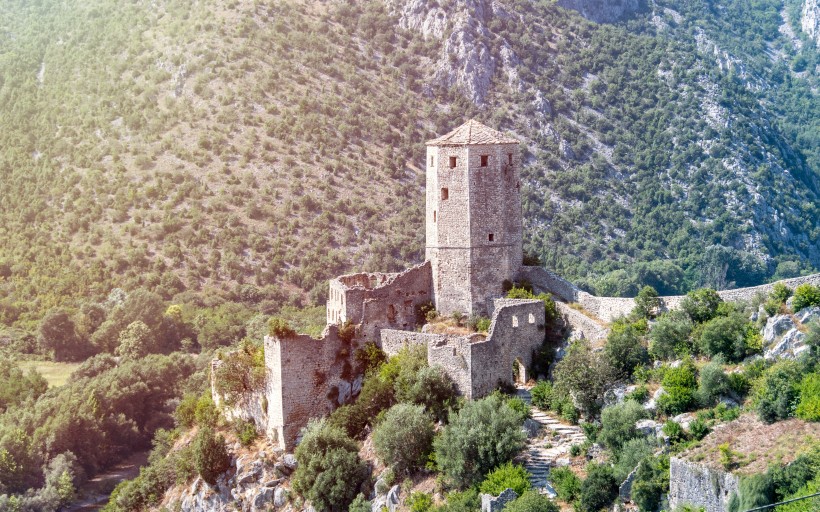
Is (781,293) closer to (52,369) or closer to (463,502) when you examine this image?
(463,502)

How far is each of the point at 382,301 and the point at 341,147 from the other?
2000 inches

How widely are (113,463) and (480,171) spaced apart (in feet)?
101

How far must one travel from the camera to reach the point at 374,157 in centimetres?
10444

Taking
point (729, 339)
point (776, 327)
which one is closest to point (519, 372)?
point (729, 339)

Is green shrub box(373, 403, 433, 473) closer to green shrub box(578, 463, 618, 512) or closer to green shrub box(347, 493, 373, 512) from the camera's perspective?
green shrub box(347, 493, 373, 512)

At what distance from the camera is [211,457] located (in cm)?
5450

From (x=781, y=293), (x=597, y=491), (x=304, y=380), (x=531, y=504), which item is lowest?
(x=531, y=504)

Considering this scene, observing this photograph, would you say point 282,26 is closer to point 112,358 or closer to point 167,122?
point 167,122

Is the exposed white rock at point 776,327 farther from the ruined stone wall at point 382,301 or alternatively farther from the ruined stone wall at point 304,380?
the ruined stone wall at point 304,380

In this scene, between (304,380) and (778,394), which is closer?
(778,394)

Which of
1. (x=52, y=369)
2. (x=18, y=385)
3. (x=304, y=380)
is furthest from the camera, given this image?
(x=52, y=369)

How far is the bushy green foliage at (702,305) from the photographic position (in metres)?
49.9

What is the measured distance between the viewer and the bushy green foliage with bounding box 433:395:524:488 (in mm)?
46969

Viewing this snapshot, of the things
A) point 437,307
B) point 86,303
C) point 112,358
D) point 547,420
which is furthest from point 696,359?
point 86,303
